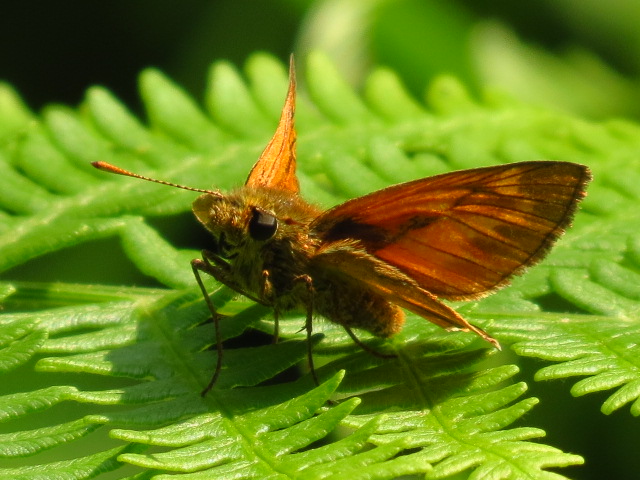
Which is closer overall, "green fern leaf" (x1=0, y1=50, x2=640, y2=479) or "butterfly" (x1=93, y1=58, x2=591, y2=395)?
"green fern leaf" (x1=0, y1=50, x2=640, y2=479)

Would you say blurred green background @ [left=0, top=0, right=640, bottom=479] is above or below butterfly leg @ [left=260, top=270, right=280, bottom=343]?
above

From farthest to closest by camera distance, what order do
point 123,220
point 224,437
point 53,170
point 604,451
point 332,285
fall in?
point 604,451 < point 53,170 < point 123,220 < point 332,285 < point 224,437

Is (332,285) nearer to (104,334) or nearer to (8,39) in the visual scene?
(104,334)

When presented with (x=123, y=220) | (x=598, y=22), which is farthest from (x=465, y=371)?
(x=598, y=22)

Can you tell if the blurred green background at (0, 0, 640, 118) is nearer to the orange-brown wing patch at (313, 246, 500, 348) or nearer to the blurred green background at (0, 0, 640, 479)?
the blurred green background at (0, 0, 640, 479)

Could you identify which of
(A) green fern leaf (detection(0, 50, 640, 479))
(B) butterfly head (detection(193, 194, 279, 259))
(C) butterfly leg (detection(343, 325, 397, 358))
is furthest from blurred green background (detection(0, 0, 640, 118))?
(C) butterfly leg (detection(343, 325, 397, 358))

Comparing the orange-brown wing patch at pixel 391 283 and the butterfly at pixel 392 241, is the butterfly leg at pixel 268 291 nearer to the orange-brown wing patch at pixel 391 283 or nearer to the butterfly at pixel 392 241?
the butterfly at pixel 392 241
